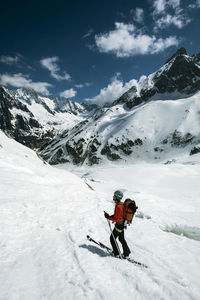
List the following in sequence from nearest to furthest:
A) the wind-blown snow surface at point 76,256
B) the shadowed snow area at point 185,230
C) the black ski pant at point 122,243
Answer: the wind-blown snow surface at point 76,256, the black ski pant at point 122,243, the shadowed snow area at point 185,230

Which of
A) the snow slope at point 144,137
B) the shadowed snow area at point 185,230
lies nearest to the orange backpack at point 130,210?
the shadowed snow area at point 185,230

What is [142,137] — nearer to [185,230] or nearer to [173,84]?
[173,84]

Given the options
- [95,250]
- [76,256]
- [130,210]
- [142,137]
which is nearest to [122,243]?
[95,250]

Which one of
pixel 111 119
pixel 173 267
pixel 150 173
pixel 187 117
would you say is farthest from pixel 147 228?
pixel 111 119

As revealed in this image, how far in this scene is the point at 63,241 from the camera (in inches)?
262

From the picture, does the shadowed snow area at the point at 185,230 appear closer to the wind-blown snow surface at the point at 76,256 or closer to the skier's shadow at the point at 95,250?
the wind-blown snow surface at the point at 76,256

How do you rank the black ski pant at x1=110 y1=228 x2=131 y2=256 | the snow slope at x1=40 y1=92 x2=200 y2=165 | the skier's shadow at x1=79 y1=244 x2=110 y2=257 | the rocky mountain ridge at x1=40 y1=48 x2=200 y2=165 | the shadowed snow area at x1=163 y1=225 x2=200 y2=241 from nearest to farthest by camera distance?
the black ski pant at x1=110 y1=228 x2=131 y2=256, the skier's shadow at x1=79 y1=244 x2=110 y2=257, the shadowed snow area at x1=163 y1=225 x2=200 y2=241, the snow slope at x1=40 y1=92 x2=200 y2=165, the rocky mountain ridge at x1=40 y1=48 x2=200 y2=165

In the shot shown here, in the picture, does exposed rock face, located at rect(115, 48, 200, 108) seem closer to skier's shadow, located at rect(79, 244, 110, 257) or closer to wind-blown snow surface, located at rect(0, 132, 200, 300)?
wind-blown snow surface, located at rect(0, 132, 200, 300)

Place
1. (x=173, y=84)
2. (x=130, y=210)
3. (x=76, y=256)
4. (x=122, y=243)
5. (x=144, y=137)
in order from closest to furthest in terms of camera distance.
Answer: (x=76, y=256) < (x=130, y=210) < (x=122, y=243) < (x=144, y=137) < (x=173, y=84)

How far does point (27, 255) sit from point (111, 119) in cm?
15882

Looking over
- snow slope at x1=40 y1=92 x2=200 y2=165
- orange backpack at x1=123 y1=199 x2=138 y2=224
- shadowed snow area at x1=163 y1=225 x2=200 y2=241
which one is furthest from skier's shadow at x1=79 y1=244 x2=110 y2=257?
snow slope at x1=40 y1=92 x2=200 y2=165

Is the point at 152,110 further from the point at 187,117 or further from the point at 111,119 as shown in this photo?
the point at 111,119

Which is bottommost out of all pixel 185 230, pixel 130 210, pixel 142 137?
pixel 185 230

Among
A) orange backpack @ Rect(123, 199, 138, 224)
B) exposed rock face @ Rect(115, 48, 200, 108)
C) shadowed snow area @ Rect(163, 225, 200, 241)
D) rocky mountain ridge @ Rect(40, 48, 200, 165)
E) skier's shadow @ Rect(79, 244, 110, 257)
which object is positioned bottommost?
skier's shadow @ Rect(79, 244, 110, 257)
